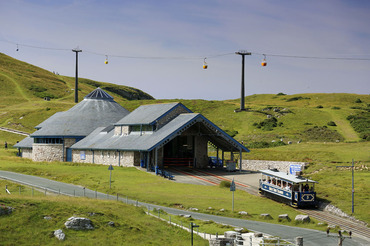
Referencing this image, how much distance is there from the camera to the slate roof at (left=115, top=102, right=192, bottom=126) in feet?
224

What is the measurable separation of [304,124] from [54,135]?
5649 cm

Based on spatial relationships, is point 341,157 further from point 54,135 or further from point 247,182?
point 54,135

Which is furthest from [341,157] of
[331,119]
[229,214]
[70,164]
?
[331,119]

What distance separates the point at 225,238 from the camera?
88.4 ft

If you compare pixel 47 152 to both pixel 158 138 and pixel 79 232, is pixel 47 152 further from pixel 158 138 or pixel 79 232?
pixel 79 232

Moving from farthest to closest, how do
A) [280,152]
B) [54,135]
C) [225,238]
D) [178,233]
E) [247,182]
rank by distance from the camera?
[54,135] → [280,152] → [247,182] → [178,233] → [225,238]

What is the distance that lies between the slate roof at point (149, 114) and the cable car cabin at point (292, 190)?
25.3 metres

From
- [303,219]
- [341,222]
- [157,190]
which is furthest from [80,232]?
[157,190]

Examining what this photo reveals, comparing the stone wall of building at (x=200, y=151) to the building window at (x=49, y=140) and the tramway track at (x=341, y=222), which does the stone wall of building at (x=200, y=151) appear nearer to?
the building window at (x=49, y=140)

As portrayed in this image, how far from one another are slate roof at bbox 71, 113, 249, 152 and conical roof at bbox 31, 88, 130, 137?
8.93 metres

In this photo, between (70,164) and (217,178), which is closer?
(217,178)

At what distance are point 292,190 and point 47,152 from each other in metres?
52.4

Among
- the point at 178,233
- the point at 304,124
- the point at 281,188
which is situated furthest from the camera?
the point at 304,124

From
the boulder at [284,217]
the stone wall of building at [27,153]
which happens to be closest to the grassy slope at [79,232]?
the boulder at [284,217]
